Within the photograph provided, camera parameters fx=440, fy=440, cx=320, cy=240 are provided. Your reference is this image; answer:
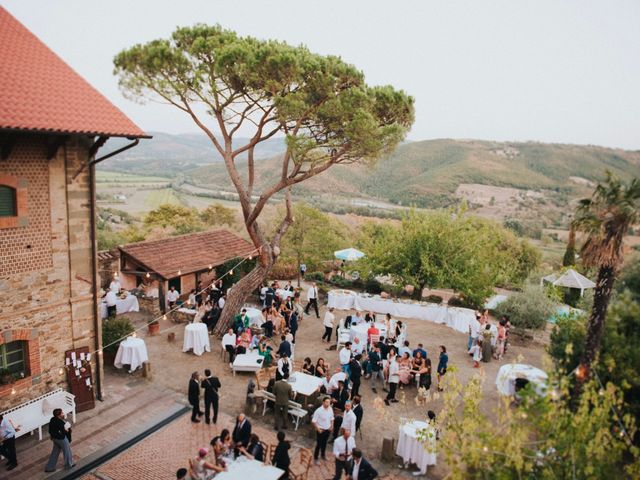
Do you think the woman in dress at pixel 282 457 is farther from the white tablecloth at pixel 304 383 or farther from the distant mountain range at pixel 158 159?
the distant mountain range at pixel 158 159

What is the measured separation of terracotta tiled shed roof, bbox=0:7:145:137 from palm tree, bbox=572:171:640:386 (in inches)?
382

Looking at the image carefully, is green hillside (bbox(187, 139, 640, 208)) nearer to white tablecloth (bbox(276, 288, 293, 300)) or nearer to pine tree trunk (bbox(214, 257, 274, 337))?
A: white tablecloth (bbox(276, 288, 293, 300))

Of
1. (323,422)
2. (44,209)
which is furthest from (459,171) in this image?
(44,209)

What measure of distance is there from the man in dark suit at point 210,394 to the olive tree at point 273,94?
6165 millimetres

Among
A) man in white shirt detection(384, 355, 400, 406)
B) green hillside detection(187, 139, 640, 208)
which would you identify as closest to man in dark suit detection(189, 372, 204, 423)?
man in white shirt detection(384, 355, 400, 406)

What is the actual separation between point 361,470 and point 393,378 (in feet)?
13.3

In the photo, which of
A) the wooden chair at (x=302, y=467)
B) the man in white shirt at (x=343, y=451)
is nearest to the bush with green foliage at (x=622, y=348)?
the man in white shirt at (x=343, y=451)

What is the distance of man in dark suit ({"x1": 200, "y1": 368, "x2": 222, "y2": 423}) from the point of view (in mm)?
10586

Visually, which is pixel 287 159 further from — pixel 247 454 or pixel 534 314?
pixel 534 314

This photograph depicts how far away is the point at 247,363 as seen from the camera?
13352 mm

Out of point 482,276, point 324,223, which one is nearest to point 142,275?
point 324,223

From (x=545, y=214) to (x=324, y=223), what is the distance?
176 ft

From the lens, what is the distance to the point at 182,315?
18.0 meters

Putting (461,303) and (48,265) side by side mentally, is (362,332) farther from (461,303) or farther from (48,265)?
(48,265)
